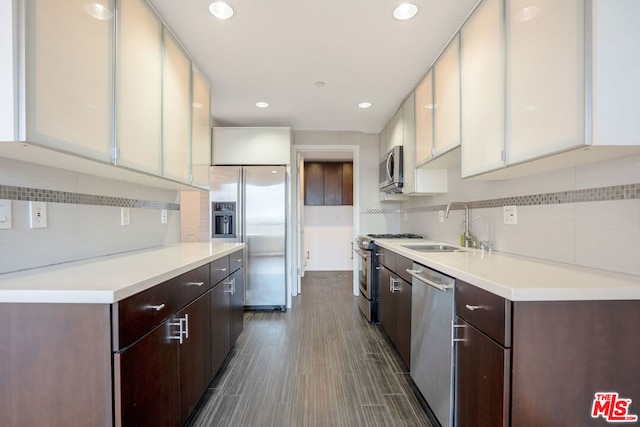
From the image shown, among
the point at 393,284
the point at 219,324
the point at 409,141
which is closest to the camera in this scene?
the point at 219,324

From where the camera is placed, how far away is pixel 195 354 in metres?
1.58

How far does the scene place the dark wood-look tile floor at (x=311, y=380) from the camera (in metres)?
1.67

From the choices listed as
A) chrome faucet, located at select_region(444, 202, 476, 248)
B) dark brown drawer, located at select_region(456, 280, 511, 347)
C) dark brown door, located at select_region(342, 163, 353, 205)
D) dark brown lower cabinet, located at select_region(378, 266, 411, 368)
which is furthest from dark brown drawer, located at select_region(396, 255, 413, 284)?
dark brown door, located at select_region(342, 163, 353, 205)

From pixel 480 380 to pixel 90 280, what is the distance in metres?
1.51

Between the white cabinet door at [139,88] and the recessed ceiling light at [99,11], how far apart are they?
0.26 feet

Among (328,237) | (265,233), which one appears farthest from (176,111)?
(328,237)

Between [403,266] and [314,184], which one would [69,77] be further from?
[314,184]

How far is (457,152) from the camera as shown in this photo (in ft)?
6.84

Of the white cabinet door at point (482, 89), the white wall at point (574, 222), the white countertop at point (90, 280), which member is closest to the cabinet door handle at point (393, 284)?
the white wall at point (574, 222)

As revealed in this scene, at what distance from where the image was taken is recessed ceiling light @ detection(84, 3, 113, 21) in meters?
1.23

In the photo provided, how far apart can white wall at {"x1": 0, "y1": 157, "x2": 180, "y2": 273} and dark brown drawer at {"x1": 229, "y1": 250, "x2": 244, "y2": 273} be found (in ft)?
1.95

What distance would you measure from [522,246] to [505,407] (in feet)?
3.39

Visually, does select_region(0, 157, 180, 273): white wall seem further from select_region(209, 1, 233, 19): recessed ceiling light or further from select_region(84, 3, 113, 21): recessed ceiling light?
select_region(209, 1, 233, 19): recessed ceiling light

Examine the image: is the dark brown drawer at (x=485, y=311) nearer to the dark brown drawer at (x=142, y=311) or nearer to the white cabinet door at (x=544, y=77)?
the white cabinet door at (x=544, y=77)
